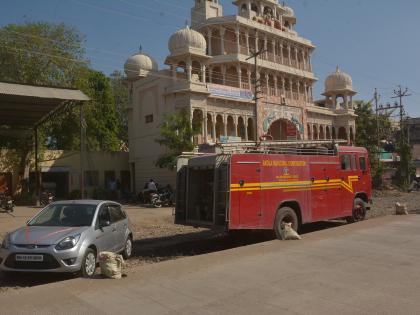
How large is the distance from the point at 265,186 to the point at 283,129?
104ft

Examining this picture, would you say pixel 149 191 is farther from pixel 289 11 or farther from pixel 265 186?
pixel 289 11

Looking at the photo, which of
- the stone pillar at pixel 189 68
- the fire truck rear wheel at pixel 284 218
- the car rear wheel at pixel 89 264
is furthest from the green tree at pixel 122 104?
the car rear wheel at pixel 89 264

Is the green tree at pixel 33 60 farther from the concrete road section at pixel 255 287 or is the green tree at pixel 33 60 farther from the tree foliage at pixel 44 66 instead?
the concrete road section at pixel 255 287

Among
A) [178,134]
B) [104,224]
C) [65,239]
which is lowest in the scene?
[65,239]

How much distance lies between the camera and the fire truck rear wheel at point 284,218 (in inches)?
461

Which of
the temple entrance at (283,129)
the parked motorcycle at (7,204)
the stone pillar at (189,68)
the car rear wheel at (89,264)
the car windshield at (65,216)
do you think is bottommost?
the car rear wheel at (89,264)

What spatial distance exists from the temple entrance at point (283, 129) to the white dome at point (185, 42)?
11.0m

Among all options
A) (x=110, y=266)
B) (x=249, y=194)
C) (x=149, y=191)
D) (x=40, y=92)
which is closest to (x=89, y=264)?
(x=110, y=266)

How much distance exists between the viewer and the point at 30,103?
17.9m

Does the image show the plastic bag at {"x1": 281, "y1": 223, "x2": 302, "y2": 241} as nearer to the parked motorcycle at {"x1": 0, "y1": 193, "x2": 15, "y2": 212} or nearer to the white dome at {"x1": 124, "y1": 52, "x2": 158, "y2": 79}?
the parked motorcycle at {"x1": 0, "y1": 193, "x2": 15, "y2": 212}

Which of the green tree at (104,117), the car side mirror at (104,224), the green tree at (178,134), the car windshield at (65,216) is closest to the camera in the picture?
the car windshield at (65,216)

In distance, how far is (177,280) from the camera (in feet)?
24.1

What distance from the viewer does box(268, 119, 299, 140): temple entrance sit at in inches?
1610

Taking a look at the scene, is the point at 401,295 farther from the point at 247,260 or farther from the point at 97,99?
the point at 97,99
